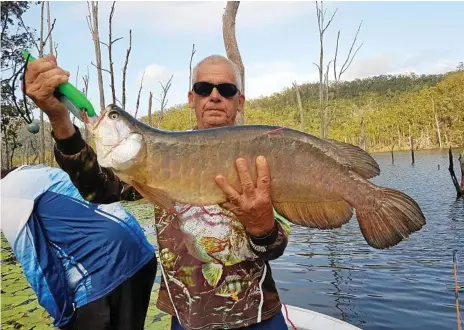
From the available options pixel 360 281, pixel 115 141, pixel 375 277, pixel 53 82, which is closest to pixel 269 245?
pixel 115 141

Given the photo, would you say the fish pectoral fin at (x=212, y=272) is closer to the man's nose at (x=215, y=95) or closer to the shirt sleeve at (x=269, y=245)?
the shirt sleeve at (x=269, y=245)

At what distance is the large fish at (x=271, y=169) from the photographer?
199cm

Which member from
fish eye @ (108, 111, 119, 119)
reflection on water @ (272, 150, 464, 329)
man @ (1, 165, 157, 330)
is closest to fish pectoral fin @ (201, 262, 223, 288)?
fish eye @ (108, 111, 119, 119)

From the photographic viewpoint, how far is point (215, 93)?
2557mm

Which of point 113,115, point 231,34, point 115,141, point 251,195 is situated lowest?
point 251,195

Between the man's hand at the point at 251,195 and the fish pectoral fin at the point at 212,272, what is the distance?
321 mm

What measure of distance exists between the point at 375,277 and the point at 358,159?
358 inches

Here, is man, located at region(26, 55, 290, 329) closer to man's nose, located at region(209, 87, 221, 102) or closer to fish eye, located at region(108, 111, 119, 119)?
man's nose, located at region(209, 87, 221, 102)

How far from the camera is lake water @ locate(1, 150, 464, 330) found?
737 cm

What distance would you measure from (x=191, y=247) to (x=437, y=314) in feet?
24.5

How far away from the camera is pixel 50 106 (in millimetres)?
1928

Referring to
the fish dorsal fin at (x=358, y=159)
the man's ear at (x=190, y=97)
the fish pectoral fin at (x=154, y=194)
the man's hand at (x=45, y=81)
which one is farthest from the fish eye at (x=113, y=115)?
the fish dorsal fin at (x=358, y=159)

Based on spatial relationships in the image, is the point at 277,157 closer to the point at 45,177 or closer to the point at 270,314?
the point at 270,314

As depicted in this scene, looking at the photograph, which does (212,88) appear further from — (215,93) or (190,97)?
(190,97)
